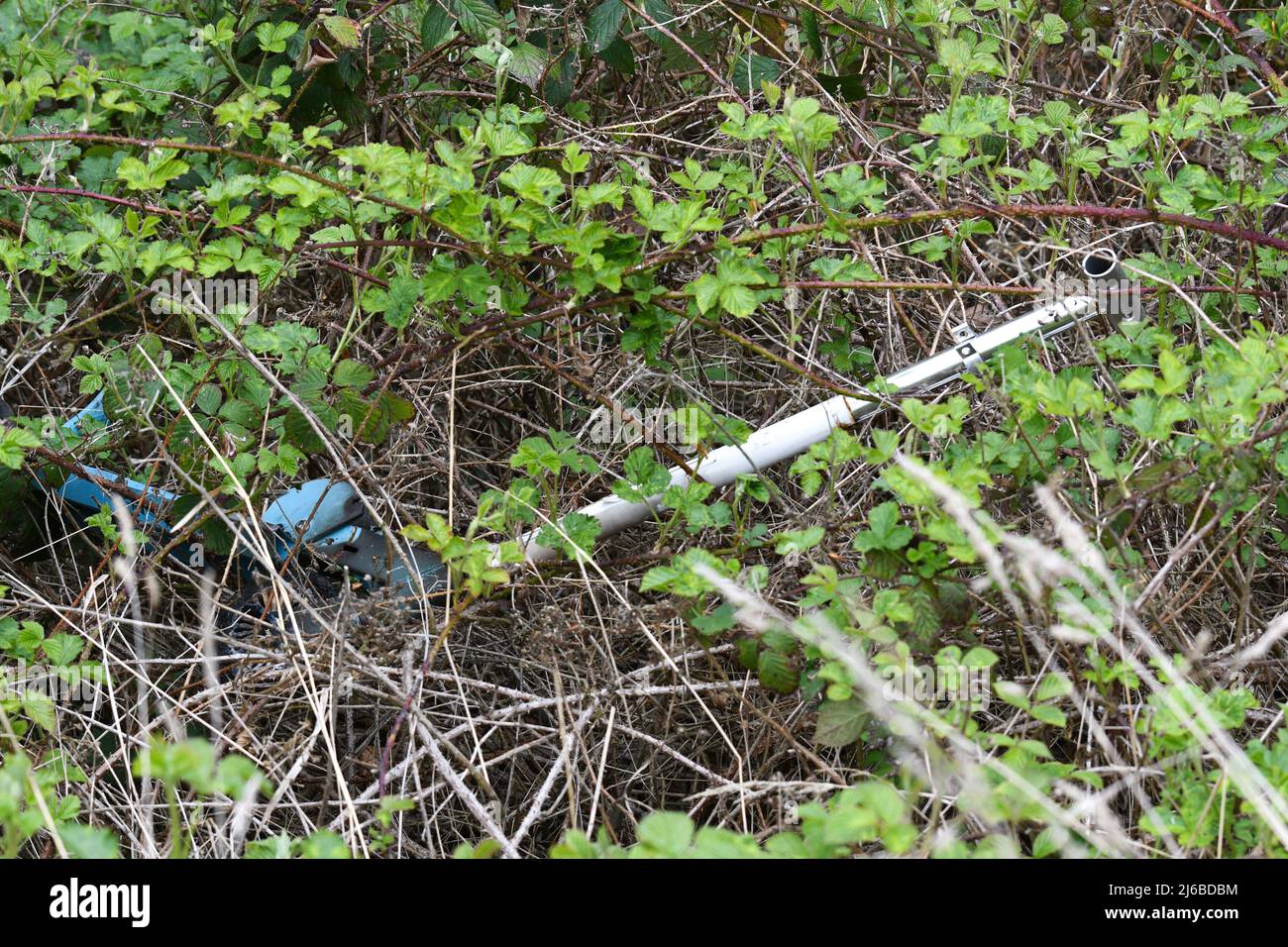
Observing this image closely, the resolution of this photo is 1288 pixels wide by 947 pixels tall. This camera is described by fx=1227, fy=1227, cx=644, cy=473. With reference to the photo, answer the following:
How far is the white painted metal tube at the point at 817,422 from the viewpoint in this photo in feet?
8.07

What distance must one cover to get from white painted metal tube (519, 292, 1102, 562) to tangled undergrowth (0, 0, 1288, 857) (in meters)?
0.07

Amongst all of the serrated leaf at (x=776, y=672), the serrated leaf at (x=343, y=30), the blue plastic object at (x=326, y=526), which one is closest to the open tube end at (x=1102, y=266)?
the serrated leaf at (x=776, y=672)

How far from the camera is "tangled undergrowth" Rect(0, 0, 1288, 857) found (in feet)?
6.24

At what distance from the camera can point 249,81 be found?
9.78 ft

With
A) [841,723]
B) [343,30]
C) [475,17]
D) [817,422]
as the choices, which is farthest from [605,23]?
[841,723]

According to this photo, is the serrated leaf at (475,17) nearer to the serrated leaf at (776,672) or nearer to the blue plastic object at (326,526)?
the blue plastic object at (326,526)

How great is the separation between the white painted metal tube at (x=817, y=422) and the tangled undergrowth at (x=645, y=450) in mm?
69

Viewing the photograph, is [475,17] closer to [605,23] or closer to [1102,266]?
[605,23]

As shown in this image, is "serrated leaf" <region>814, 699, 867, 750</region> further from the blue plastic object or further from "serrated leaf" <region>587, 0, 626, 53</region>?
"serrated leaf" <region>587, 0, 626, 53</region>

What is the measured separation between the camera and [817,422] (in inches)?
97.6

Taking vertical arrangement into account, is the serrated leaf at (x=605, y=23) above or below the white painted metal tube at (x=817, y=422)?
above

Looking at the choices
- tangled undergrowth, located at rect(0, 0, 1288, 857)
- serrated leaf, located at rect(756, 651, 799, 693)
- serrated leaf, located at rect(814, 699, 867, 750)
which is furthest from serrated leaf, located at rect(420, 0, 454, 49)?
serrated leaf, located at rect(814, 699, 867, 750)

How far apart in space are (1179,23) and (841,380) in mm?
1764
